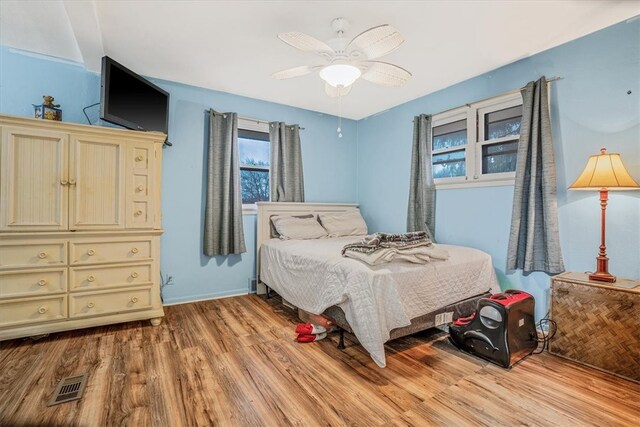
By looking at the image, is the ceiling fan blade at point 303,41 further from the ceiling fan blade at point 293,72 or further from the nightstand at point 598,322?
the nightstand at point 598,322

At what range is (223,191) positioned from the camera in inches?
136

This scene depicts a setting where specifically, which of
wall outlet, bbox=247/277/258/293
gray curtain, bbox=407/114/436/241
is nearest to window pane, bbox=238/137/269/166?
wall outlet, bbox=247/277/258/293

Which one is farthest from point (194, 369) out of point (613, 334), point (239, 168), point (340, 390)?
point (613, 334)

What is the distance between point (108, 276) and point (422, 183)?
323cm

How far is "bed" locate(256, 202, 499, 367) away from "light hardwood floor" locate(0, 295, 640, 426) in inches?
9.8

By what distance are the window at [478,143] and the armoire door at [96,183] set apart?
322cm

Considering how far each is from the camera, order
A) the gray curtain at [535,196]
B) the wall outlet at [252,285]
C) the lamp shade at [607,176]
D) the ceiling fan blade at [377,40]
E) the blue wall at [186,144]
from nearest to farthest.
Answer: the ceiling fan blade at [377,40]
the lamp shade at [607,176]
the gray curtain at [535,196]
the blue wall at [186,144]
the wall outlet at [252,285]

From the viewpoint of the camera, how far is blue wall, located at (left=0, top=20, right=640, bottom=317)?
2.21 m

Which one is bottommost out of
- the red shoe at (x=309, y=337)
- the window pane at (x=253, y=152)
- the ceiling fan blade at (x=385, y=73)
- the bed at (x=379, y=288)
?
the red shoe at (x=309, y=337)

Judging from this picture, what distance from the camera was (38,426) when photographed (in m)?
1.40

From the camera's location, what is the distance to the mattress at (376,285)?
1.91 meters

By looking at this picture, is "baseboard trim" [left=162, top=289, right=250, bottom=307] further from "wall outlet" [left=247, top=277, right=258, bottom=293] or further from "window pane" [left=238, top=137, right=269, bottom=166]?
"window pane" [left=238, top=137, right=269, bottom=166]

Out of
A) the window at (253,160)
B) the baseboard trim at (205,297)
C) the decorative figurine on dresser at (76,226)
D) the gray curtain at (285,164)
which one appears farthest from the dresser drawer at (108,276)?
the gray curtain at (285,164)

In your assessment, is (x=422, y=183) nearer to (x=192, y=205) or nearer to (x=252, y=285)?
(x=252, y=285)
